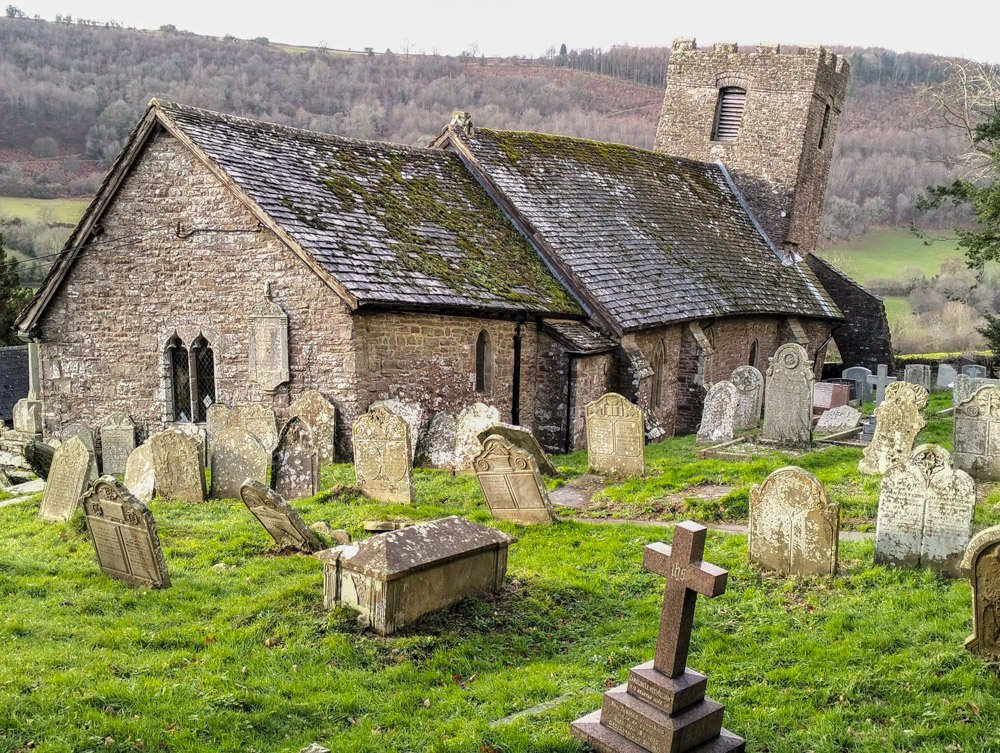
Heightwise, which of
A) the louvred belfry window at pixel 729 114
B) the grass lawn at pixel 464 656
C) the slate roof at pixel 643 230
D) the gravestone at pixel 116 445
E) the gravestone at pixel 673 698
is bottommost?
the gravestone at pixel 116 445

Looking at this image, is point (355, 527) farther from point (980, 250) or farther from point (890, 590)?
point (980, 250)

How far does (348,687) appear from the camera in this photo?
714 centimetres

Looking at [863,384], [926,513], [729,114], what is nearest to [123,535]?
[926,513]

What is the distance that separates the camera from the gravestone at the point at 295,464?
13.2 metres

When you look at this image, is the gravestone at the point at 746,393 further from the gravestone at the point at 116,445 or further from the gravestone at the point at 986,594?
the gravestone at the point at 116,445

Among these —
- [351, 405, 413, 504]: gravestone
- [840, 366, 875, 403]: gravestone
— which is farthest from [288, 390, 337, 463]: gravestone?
[840, 366, 875, 403]: gravestone

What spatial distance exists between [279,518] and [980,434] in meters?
10.5

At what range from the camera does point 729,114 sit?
2955 centimetres

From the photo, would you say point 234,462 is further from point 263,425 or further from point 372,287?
point 372,287

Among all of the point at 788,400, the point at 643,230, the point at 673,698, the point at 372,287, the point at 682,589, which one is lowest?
the point at 788,400

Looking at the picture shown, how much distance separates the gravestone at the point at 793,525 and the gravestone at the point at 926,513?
1.94ft

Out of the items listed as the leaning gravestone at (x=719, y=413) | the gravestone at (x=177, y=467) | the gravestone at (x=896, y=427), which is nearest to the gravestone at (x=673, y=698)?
the gravestone at (x=177, y=467)

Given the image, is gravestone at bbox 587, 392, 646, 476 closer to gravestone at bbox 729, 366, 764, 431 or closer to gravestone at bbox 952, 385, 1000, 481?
gravestone at bbox 952, 385, 1000, 481

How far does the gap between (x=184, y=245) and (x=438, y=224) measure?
17.0 feet
